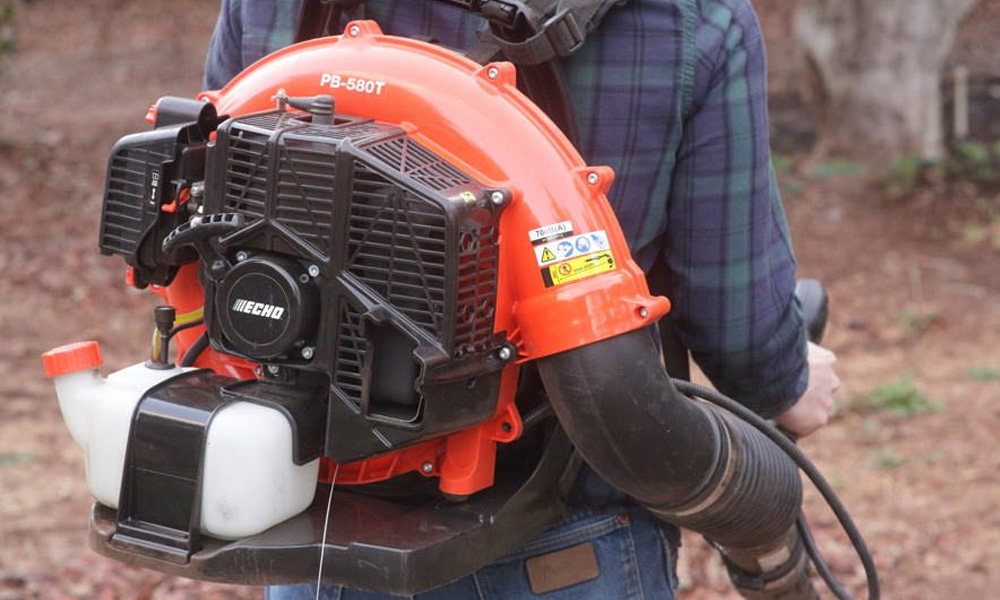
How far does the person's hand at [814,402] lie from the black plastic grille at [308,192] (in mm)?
936

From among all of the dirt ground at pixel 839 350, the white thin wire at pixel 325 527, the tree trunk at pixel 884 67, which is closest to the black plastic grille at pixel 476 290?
the white thin wire at pixel 325 527

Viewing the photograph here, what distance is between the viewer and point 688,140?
1.72 meters

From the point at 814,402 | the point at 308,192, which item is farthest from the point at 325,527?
the point at 814,402

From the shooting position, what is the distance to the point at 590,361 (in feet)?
4.89

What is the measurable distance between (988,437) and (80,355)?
4.75m

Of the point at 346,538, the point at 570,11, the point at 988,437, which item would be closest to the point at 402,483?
the point at 346,538

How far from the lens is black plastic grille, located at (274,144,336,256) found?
1429mm

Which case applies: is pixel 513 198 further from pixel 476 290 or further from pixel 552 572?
pixel 552 572

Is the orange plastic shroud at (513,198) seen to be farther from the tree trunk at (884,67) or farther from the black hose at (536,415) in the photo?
the tree trunk at (884,67)

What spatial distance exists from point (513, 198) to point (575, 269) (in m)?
0.10

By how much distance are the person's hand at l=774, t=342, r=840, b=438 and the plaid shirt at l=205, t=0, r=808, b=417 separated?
20cm

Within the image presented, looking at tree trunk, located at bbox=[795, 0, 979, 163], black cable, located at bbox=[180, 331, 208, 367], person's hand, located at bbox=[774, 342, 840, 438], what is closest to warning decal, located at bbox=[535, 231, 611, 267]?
black cable, located at bbox=[180, 331, 208, 367]

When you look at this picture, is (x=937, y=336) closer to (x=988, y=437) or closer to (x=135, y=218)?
(x=988, y=437)

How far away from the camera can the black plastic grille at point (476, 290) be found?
55.9 inches
